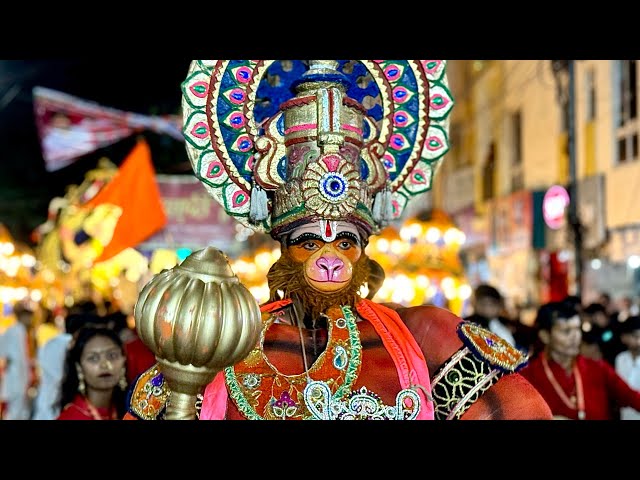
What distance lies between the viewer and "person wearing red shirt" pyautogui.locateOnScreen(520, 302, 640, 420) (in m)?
6.28

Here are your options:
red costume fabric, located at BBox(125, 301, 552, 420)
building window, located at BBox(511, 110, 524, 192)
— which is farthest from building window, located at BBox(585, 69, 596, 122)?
red costume fabric, located at BBox(125, 301, 552, 420)

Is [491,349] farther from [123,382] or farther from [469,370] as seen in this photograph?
[123,382]

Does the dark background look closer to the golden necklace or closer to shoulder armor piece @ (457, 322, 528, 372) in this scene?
the golden necklace

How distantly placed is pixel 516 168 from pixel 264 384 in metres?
A: 22.6

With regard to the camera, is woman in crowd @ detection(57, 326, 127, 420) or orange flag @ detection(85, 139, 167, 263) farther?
orange flag @ detection(85, 139, 167, 263)

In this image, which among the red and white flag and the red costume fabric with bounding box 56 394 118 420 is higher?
the red and white flag

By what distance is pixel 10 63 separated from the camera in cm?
1964

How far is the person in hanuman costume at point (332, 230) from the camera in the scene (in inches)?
131

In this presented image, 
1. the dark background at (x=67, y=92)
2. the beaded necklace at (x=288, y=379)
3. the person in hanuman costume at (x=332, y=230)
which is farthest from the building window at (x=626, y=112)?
the beaded necklace at (x=288, y=379)

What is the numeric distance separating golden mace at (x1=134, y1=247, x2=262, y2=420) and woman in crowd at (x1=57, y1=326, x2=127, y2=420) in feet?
11.1

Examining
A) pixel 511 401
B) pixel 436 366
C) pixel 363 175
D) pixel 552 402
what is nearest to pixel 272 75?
pixel 363 175

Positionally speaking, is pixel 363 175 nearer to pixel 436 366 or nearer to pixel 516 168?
pixel 436 366

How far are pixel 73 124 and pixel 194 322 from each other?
46.4ft

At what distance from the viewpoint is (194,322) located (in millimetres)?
1950
